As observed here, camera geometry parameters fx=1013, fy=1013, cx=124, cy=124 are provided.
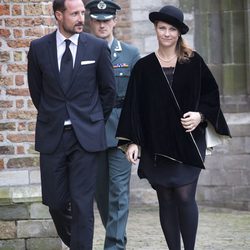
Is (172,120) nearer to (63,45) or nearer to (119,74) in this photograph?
(63,45)

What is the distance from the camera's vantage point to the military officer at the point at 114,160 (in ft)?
25.3

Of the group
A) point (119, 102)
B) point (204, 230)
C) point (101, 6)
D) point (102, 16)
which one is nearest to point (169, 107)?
point (119, 102)

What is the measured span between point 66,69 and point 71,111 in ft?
0.98

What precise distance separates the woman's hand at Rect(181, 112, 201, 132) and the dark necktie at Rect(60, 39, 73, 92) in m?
0.82

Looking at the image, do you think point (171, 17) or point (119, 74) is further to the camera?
point (119, 74)

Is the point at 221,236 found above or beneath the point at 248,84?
beneath

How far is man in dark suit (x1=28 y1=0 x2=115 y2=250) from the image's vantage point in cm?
685

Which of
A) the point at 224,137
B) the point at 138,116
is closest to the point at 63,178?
the point at 138,116

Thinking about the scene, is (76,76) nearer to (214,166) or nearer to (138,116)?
(138,116)

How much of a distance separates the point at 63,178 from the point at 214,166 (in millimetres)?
4753

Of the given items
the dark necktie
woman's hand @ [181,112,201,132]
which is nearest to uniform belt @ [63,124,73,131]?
the dark necktie

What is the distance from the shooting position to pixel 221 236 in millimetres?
9320

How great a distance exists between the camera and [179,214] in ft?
22.9

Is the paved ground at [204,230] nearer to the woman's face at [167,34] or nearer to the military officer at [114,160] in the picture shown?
the military officer at [114,160]
